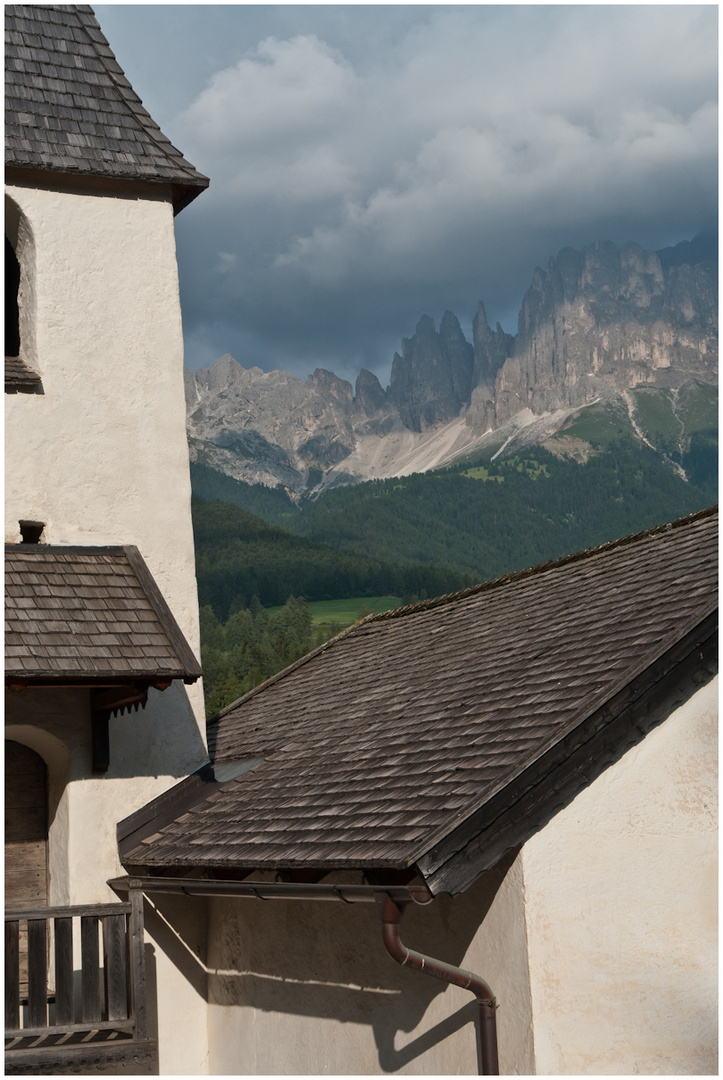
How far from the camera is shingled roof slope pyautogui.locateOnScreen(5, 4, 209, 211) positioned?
10109 millimetres

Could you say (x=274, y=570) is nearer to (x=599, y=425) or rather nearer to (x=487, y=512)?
(x=487, y=512)

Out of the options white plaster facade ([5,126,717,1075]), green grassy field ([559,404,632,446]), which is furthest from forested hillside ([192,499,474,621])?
green grassy field ([559,404,632,446])

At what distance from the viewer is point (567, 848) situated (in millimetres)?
5961

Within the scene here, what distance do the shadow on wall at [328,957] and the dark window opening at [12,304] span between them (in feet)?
17.1

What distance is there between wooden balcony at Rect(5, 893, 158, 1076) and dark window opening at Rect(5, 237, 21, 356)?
5.22 m

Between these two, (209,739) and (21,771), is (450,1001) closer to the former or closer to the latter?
(21,771)

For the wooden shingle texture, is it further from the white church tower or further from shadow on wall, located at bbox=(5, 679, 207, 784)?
shadow on wall, located at bbox=(5, 679, 207, 784)

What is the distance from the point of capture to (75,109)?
10492mm

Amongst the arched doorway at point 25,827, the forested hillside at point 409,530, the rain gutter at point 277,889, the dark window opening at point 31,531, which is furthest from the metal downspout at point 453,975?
the forested hillside at point 409,530

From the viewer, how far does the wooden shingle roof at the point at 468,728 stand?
587 cm

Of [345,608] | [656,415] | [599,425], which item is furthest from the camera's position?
[656,415]

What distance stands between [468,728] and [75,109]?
717 centimetres

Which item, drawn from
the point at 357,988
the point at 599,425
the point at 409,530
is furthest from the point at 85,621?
the point at 599,425

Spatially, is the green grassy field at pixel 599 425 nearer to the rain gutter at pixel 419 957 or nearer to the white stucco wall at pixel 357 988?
the white stucco wall at pixel 357 988
